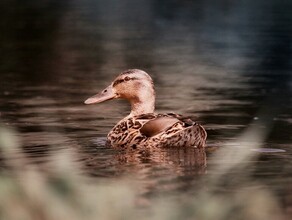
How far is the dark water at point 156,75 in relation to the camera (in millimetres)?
10039

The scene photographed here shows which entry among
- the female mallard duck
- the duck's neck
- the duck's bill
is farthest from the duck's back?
the duck's bill

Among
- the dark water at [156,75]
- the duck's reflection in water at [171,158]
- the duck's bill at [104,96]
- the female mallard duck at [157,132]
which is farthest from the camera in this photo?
the duck's bill at [104,96]

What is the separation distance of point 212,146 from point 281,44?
44.6ft

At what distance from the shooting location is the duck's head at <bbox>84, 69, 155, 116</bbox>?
12.2 meters

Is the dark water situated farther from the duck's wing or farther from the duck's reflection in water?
the duck's wing

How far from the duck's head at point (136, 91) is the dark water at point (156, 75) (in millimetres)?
379

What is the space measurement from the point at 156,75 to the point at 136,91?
22.6 feet

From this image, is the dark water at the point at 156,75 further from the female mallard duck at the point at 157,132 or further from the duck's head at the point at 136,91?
the duck's head at the point at 136,91

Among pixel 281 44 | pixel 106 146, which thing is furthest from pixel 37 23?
pixel 106 146

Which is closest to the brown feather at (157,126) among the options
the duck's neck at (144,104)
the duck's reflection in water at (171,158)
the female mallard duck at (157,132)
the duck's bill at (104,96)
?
the female mallard duck at (157,132)

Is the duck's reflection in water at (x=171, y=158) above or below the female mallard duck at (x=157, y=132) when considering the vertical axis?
below

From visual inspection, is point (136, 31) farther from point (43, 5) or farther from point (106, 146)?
point (106, 146)

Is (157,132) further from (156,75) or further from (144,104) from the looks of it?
(156,75)

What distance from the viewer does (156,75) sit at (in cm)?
1919
